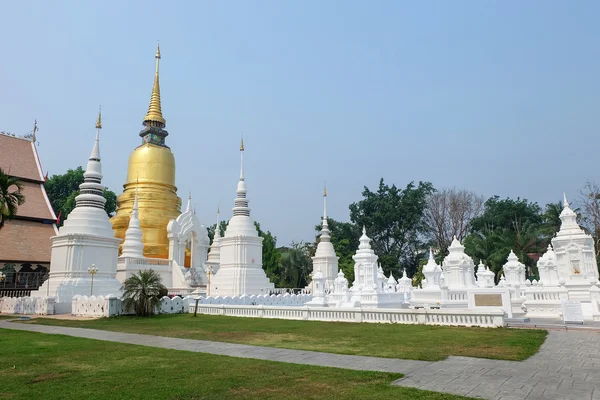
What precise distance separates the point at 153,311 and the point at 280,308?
6.06 metres

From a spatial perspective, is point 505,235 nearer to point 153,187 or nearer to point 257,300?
point 257,300

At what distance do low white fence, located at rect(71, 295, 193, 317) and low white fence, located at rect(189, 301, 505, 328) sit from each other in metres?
1.73

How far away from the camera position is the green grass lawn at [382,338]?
8961mm

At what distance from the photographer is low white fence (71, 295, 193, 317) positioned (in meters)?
19.7

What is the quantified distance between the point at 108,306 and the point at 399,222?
135 ft

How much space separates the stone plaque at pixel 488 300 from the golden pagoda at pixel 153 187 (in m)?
26.5

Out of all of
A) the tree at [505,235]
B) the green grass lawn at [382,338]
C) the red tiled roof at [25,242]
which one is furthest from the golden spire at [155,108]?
the tree at [505,235]

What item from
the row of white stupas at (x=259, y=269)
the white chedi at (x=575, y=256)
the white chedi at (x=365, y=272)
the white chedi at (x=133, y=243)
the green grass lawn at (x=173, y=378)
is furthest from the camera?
the white chedi at (x=133, y=243)

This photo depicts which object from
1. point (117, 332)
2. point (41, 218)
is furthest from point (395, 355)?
point (41, 218)

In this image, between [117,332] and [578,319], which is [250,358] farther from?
[578,319]

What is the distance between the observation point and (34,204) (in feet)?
108

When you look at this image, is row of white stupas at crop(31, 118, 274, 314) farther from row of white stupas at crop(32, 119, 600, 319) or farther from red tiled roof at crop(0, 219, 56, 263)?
red tiled roof at crop(0, 219, 56, 263)

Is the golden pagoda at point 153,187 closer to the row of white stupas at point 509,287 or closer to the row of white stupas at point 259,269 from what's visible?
the row of white stupas at point 259,269

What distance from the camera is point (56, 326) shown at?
1574 cm
